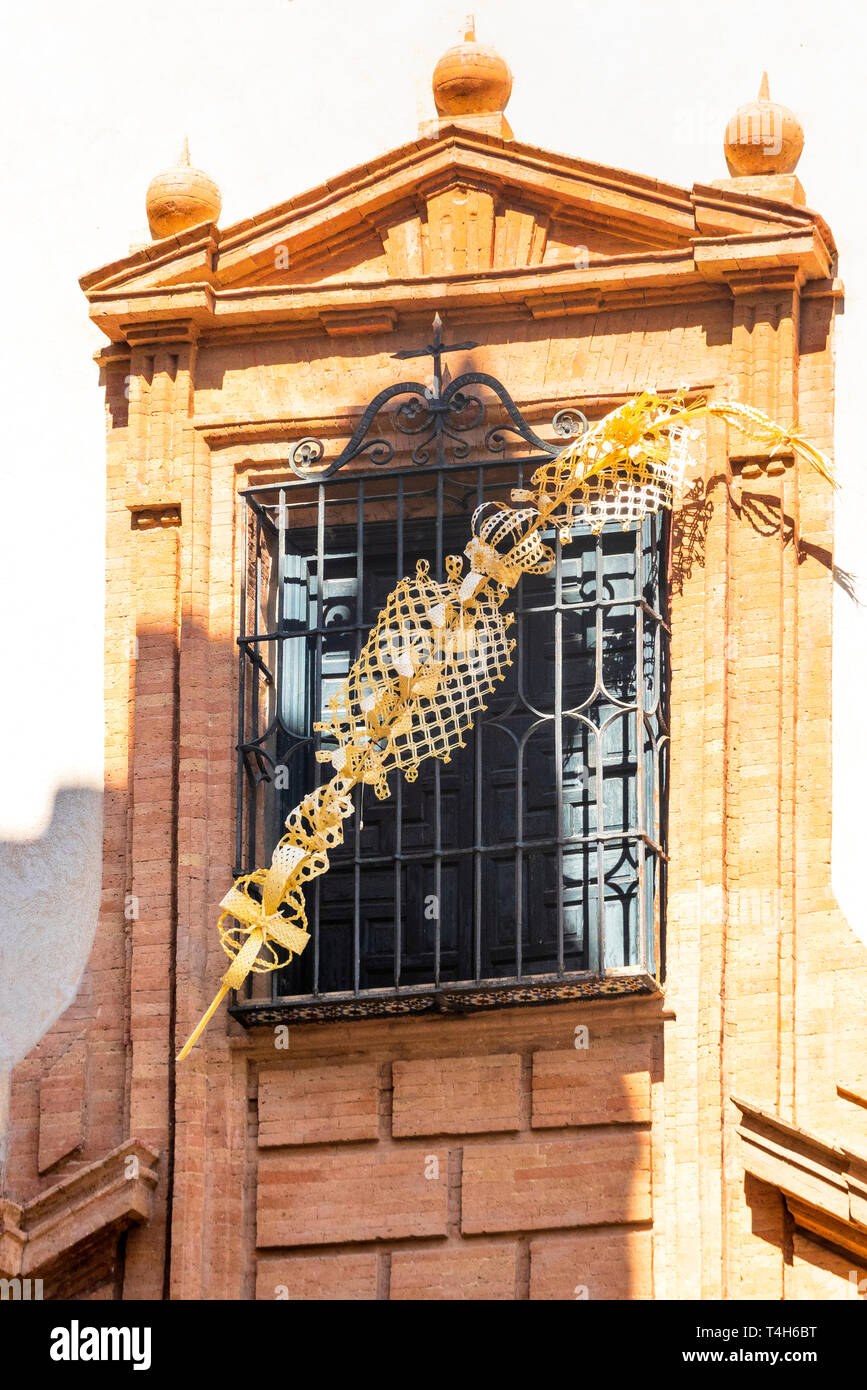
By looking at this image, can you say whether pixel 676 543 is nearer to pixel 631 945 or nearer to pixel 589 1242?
pixel 631 945

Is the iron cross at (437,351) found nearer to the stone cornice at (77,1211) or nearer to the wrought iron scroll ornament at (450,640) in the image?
the wrought iron scroll ornament at (450,640)

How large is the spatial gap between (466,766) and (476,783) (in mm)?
252

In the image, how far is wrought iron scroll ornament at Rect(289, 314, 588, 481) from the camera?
15.0 meters

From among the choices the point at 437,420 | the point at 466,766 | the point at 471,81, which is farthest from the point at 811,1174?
the point at 471,81

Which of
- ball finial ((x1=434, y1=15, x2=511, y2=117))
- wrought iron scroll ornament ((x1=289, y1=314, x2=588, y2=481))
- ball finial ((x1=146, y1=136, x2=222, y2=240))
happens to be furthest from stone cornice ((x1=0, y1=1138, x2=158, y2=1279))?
ball finial ((x1=434, y1=15, x2=511, y2=117))

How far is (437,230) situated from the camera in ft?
50.4

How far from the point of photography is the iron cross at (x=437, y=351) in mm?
15039

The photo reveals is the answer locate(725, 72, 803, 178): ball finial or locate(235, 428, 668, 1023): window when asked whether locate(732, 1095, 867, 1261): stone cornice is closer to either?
locate(235, 428, 668, 1023): window

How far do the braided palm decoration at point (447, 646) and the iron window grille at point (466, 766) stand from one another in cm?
12

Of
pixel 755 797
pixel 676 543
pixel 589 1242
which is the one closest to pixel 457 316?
pixel 676 543

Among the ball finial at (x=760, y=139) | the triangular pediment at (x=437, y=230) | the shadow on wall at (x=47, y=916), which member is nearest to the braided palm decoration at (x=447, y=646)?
the shadow on wall at (x=47, y=916)

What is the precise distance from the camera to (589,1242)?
1404 centimetres

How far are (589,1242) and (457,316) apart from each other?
12.2ft

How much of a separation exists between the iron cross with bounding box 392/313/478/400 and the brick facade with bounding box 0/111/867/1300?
109 mm
